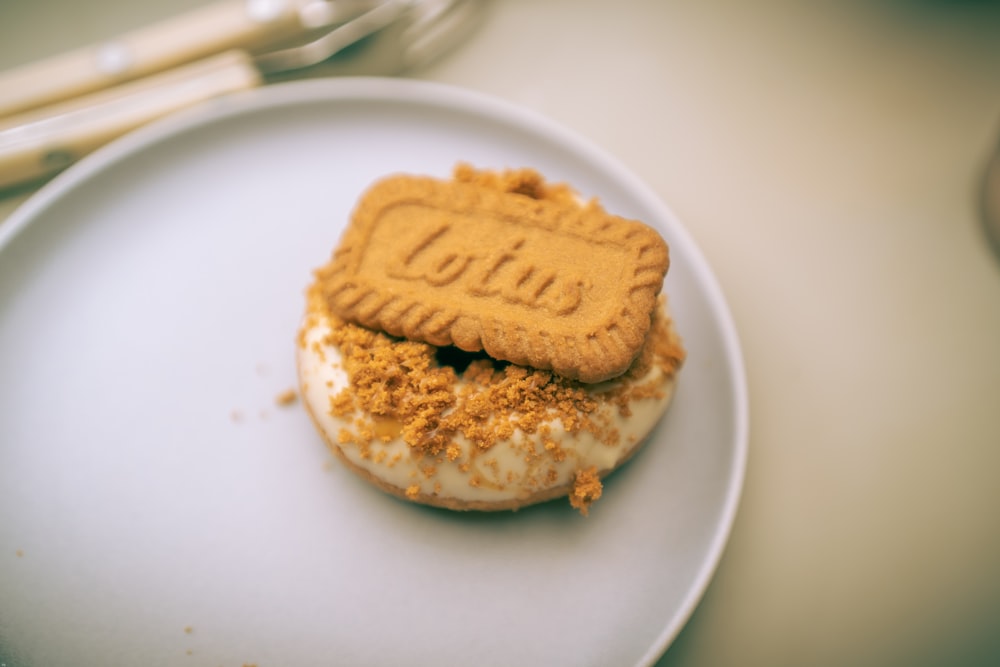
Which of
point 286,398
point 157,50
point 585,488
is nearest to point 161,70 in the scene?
point 157,50

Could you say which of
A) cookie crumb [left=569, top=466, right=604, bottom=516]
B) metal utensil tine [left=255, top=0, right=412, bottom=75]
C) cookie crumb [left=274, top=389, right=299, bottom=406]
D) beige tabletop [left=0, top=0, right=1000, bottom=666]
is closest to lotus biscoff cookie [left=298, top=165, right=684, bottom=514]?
cookie crumb [left=569, top=466, right=604, bottom=516]

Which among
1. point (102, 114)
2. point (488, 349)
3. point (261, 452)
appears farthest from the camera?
point (102, 114)

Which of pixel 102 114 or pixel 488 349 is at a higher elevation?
pixel 102 114

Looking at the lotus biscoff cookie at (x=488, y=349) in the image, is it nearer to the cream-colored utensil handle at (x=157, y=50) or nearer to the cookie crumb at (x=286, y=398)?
the cookie crumb at (x=286, y=398)

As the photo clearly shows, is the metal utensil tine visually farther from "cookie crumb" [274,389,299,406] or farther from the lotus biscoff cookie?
"cookie crumb" [274,389,299,406]

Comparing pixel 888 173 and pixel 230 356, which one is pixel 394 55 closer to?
pixel 230 356

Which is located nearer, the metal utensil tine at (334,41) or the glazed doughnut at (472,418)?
the glazed doughnut at (472,418)

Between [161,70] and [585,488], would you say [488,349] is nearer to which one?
[585,488]

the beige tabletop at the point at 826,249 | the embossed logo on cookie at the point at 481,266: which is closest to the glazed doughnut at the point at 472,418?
the embossed logo on cookie at the point at 481,266
